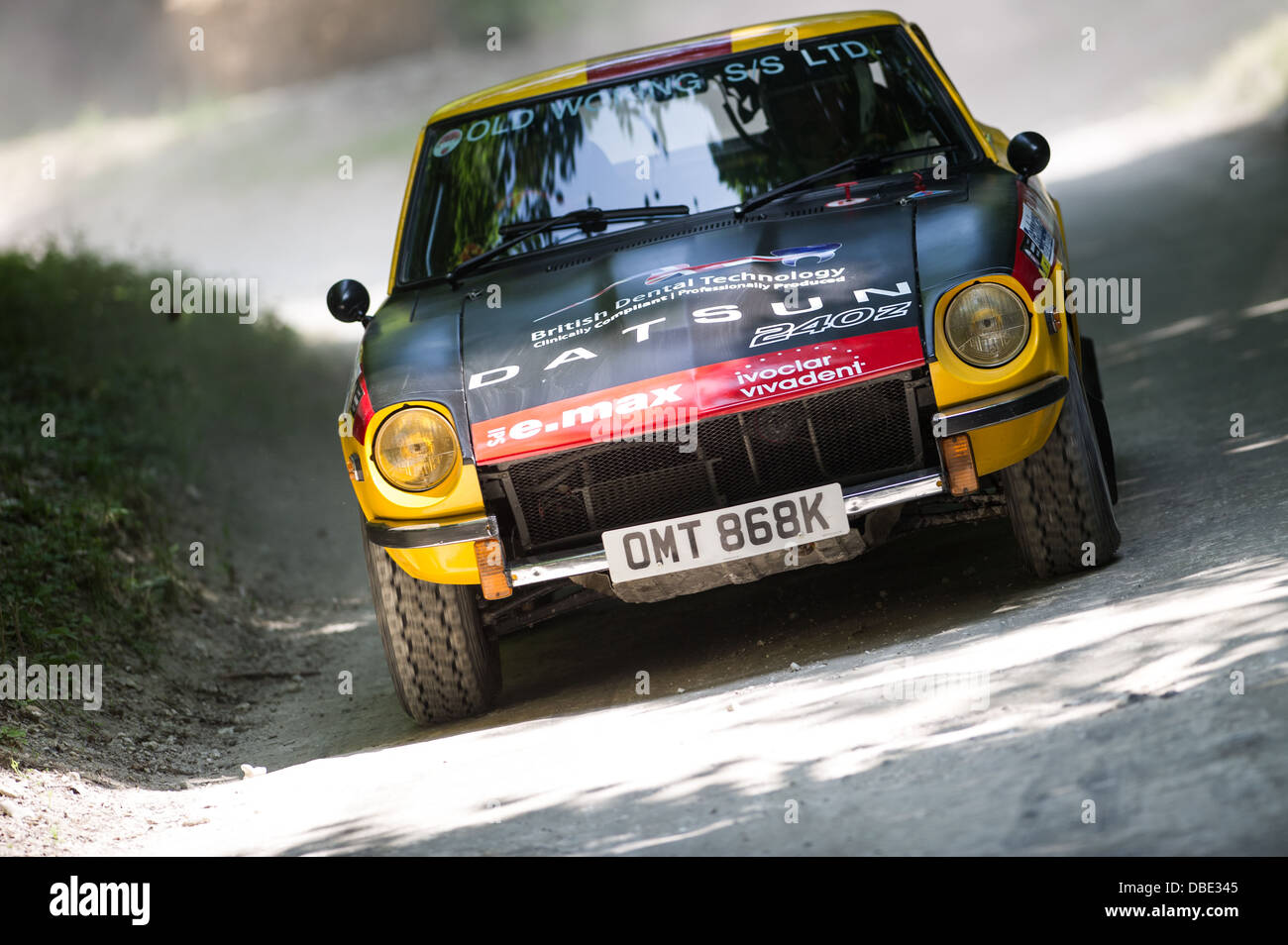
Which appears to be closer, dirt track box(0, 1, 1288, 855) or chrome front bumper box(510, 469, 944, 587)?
dirt track box(0, 1, 1288, 855)

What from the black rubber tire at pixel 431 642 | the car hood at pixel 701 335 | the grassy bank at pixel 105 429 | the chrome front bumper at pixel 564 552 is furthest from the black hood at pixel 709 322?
the grassy bank at pixel 105 429

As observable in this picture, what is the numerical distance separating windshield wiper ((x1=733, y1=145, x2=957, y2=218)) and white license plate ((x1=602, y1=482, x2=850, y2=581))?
4.32 feet

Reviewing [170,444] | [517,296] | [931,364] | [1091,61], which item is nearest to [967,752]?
[931,364]

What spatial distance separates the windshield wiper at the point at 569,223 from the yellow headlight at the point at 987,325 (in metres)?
1.33

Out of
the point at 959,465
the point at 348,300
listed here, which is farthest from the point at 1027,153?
the point at 348,300

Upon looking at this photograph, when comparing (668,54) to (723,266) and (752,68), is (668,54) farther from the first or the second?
(723,266)

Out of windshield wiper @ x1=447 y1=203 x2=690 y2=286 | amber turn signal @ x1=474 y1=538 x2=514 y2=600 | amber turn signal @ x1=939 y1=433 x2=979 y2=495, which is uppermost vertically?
windshield wiper @ x1=447 y1=203 x2=690 y2=286

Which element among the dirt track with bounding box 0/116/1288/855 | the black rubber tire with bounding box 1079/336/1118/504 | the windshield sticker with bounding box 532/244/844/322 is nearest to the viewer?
the dirt track with bounding box 0/116/1288/855

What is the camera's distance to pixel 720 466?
15.1 feet

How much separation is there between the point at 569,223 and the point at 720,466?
1391 mm

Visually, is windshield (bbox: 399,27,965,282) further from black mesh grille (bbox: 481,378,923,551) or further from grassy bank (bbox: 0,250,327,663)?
grassy bank (bbox: 0,250,327,663)

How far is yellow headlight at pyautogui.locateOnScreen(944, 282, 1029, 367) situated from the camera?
Answer: 4.46 meters
